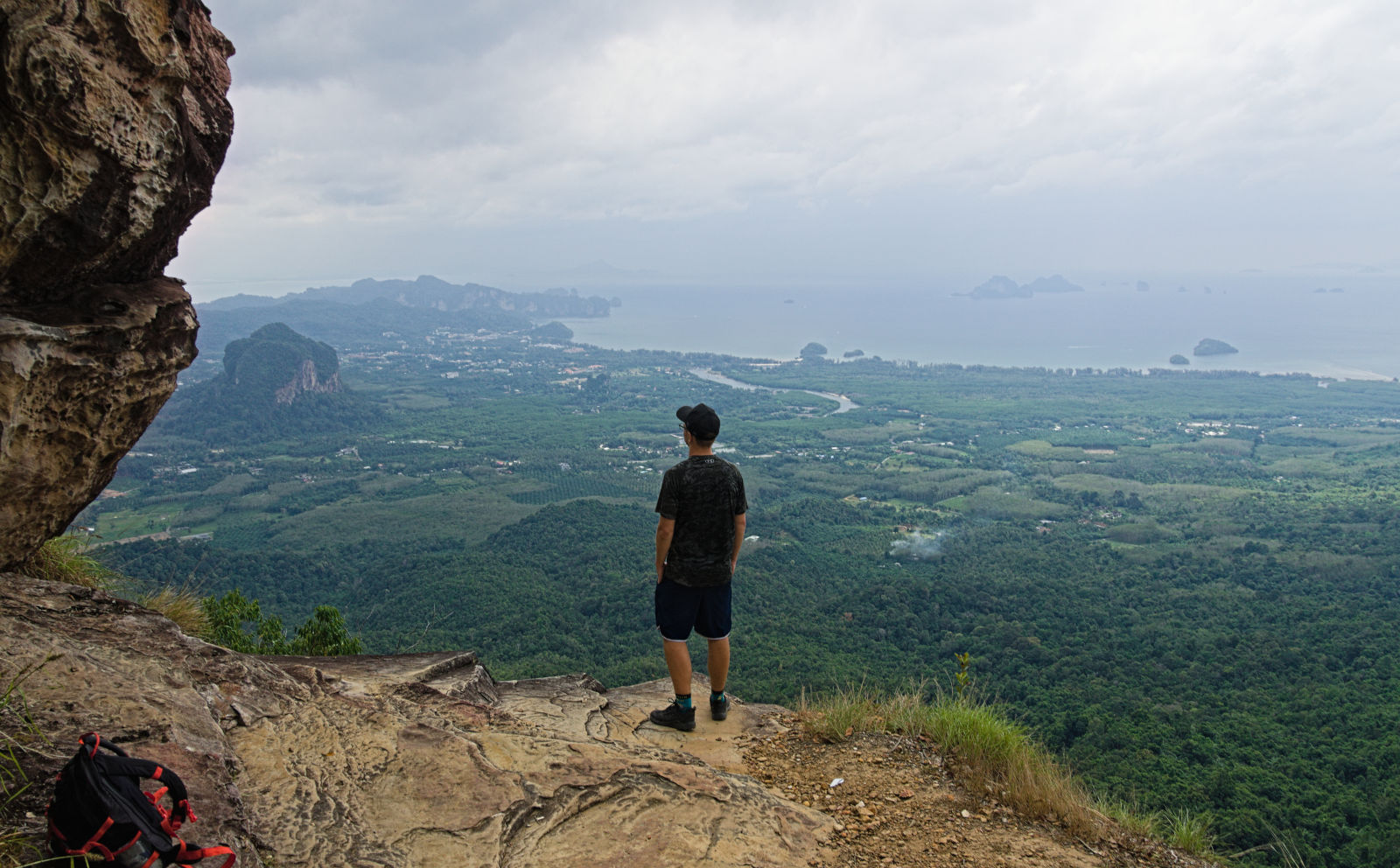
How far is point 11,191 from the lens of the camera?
3766 mm

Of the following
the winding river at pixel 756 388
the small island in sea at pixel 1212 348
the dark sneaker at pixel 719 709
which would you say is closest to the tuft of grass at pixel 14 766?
the dark sneaker at pixel 719 709

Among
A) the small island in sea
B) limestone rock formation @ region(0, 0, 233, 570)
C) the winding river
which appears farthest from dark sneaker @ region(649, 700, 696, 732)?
the small island in sea

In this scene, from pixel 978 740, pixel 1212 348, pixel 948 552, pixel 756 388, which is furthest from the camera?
pixel 1212 348

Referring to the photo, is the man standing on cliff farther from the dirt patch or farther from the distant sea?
the distant sea

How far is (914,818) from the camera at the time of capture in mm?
3859

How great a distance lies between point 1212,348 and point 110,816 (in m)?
155

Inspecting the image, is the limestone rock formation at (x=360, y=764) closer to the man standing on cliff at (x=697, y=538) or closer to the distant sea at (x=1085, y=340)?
the man standing on cliff at (x=697, y=538)

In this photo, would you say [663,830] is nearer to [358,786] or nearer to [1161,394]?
[358,786]

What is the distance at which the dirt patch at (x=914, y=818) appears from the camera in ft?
11.6

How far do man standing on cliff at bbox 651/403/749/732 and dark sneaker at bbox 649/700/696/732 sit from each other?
0.41 m

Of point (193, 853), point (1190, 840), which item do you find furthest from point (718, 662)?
point (193, 853)

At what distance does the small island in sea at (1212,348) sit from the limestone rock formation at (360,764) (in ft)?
492

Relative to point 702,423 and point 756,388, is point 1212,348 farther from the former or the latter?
point 702,423

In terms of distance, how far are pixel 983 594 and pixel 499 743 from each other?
27.7 meters
